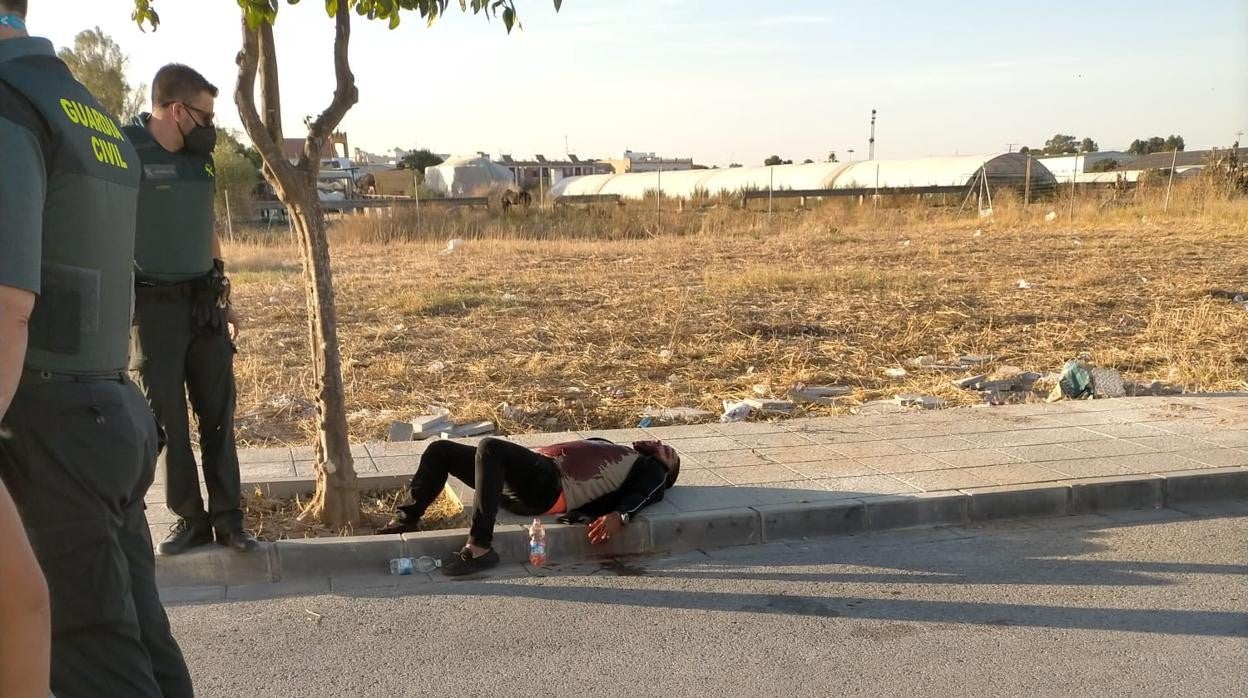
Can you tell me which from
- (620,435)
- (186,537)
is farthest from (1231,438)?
(186,537)

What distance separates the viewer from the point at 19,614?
1.74m

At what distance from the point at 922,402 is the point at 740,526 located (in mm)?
3380

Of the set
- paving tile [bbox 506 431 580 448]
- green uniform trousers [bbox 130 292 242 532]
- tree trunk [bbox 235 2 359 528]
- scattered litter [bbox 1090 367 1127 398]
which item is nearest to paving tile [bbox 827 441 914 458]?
paving tile [bbox 506 431 580 448]

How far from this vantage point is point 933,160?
4409cm

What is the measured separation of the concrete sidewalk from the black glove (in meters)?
0.11

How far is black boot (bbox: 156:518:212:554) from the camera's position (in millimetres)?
4742

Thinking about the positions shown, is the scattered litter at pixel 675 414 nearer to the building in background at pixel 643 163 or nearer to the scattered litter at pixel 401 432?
the scattered litter at pixel 401 432

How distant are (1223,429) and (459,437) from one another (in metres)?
5.33

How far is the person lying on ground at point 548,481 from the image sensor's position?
5.08 m

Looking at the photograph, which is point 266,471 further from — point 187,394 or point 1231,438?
point 1231,438

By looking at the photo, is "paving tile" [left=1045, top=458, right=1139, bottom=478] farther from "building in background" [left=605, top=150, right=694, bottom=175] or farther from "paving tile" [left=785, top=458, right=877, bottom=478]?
"building in background" [left=605, top=150, right=694, bottom=175]

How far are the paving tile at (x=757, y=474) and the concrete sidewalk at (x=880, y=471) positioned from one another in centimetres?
1

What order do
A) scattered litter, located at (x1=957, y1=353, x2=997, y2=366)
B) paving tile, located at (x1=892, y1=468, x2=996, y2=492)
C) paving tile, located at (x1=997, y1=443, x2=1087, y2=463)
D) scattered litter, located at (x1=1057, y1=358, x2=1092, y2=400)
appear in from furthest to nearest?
scattered litter, located at (x1=957, y1=353, x2=997, y2=366) → scattered litter, located at (x1=1057, y1=358, x2=1092, y2=400) → paving tile, located at (x1=997, y1=443, x2=1087, y2=463) → paving tile, located at (x1=892, y1=468, x2=996, y2=492)

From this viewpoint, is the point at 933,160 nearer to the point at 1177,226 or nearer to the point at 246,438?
the point at 1177,226
